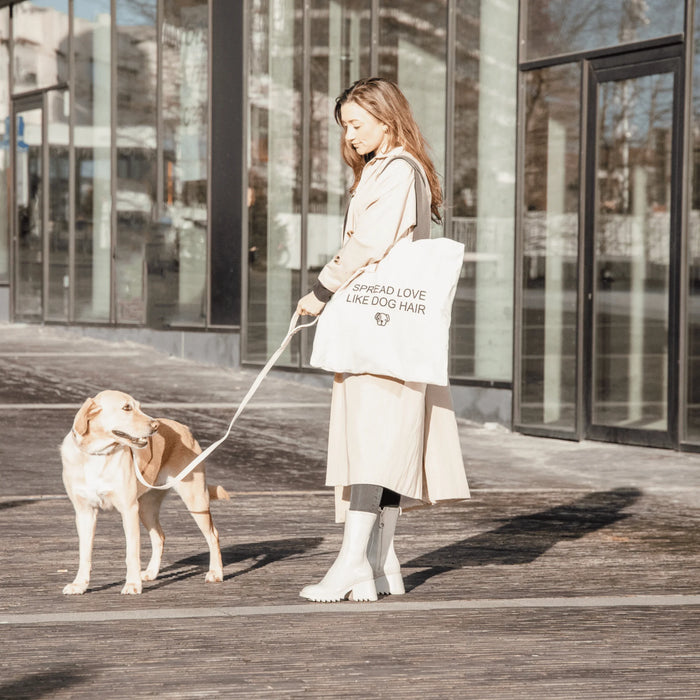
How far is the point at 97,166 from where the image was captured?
65.0 ft

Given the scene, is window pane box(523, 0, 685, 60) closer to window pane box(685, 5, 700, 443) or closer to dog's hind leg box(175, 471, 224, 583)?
window pane box(685, 5, 700, 443)

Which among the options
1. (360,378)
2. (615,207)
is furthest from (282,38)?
(360,378)

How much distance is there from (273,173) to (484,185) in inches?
141

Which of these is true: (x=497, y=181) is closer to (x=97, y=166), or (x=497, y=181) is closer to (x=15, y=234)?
(x=97, y=166)

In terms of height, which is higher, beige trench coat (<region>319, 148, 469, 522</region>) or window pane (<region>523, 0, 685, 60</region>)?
window pane (<region>523, 0, 685, 60</region>)

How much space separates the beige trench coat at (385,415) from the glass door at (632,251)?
18.2 feet

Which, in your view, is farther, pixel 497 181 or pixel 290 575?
pixel 497 181

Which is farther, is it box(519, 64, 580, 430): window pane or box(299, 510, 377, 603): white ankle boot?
box(519, 64, 580, 430): window pane

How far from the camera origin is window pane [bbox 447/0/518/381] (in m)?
12.9

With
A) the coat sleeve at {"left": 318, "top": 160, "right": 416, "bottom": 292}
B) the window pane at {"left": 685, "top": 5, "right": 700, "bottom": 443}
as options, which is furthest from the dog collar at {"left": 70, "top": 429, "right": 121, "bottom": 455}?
the window pane at {"left": 685, "top": 5, "right": 700, "bottom": 443}

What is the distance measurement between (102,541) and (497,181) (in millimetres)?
6643

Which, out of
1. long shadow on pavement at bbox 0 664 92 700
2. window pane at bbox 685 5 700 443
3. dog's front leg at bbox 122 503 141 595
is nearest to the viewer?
long shadow on pavement at bbox 0 664 92 700

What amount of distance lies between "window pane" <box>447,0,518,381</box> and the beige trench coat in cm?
696

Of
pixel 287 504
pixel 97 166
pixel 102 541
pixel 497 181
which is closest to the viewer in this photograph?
pixel 102 541
